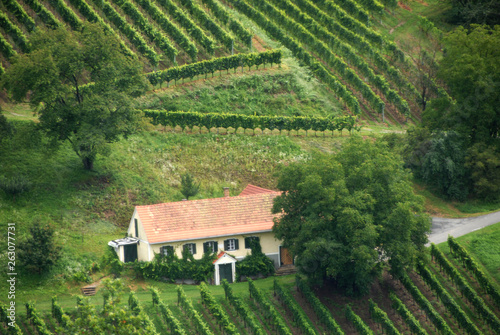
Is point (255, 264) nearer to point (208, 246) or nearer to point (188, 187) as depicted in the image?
point (208, 246)

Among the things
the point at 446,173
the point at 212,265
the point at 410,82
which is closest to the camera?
the point at 212,265

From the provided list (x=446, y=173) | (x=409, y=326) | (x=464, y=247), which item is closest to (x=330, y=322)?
(x=409, y=326)

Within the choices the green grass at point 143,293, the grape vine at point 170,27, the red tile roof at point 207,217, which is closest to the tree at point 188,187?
the red tile roof at point 207,217

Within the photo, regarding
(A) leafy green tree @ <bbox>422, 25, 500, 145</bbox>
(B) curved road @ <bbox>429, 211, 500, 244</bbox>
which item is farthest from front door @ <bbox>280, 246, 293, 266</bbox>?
(A) leafy green tree @ <bbox>422, 25, 500, 145</bbox>

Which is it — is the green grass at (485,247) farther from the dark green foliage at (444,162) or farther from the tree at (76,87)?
the tree at (76,87)

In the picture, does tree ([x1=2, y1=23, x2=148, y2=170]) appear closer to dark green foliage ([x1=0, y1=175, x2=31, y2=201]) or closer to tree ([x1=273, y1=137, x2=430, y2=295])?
dark green foliage ([x1=0, y1=175, x2=31, y2=201])

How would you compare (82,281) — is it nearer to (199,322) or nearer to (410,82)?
(199,322)

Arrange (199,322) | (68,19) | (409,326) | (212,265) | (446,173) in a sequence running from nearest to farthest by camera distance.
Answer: (199,322) → (409,326) → (212,265) → (446,173) → (68,19)

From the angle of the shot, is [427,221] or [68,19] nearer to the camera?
[427,221]
